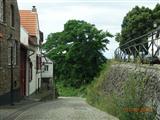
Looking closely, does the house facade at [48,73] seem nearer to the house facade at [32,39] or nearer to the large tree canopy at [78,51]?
the large tree canopy at [78,51]

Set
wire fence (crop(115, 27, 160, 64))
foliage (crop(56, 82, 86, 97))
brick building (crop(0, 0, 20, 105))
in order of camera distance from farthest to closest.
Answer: foliage (crop(56, 82, 86, 97))
brick building (crop(0, 0, 20, 105))
wire fence (crop(115, 27, 160, 64))

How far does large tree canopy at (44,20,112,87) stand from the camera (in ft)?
243

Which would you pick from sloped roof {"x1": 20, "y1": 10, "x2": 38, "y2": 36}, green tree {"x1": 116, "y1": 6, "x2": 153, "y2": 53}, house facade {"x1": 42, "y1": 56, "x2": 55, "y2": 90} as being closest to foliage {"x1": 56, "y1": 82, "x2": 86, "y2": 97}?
house facade {"x1": 42, "y1": 56, "x2": 55, "y2": 90}

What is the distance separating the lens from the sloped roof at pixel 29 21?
5783 cm

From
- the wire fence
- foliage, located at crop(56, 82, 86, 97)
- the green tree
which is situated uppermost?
the green tree

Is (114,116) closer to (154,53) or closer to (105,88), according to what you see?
(154,53)

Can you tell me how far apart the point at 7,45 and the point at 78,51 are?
137ft

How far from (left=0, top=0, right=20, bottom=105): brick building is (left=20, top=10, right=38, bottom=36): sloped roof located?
17851 mm

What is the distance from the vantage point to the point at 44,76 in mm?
80438

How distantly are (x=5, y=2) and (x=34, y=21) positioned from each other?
962 inches

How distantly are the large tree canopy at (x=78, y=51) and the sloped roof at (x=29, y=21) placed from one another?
1522 cm
